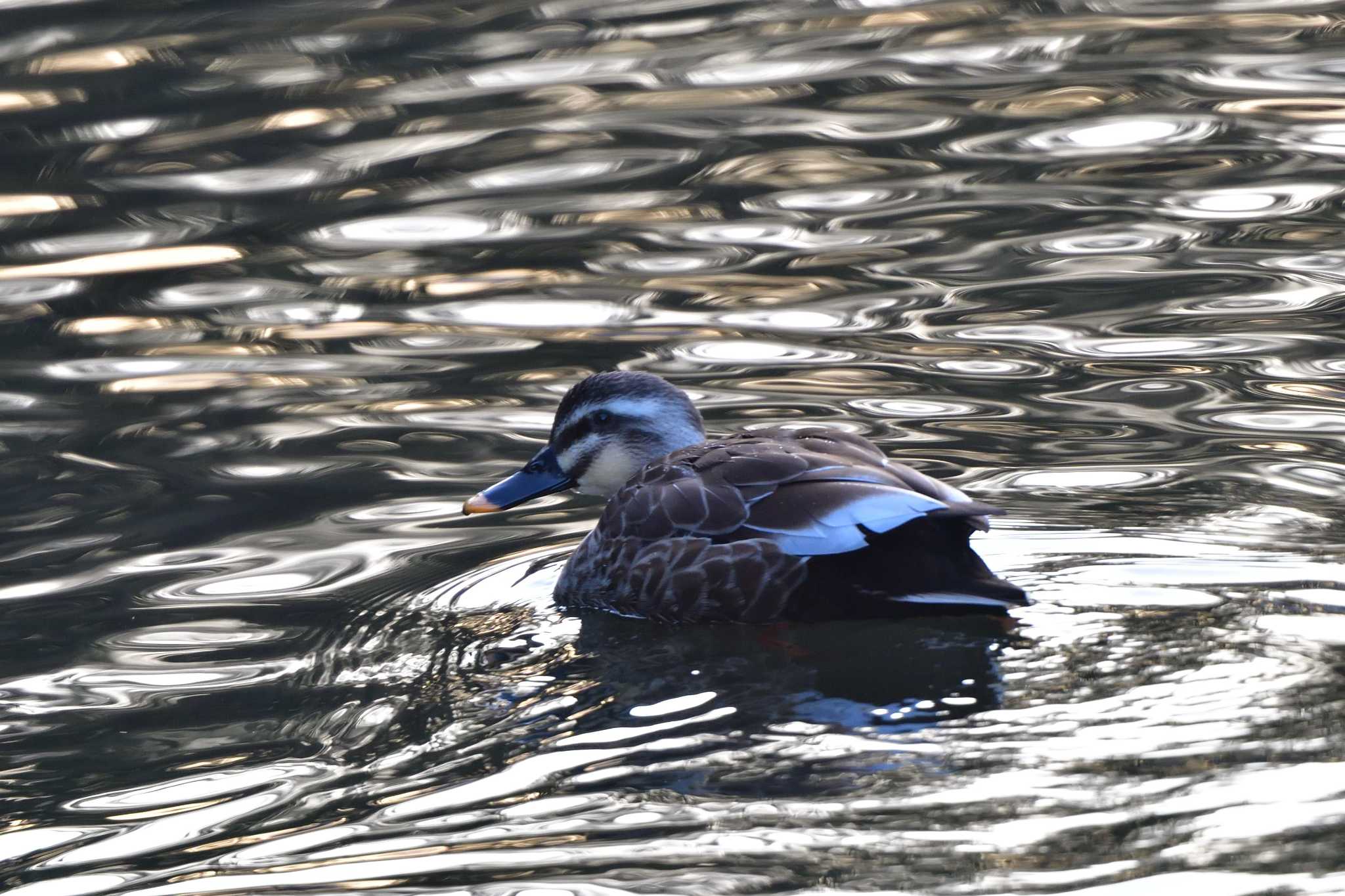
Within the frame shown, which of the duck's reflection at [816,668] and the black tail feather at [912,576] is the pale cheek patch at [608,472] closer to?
the duck's reflection at [816,668]

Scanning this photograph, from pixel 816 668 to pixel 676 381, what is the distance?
11.2 ft

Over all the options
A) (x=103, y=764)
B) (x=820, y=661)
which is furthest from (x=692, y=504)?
(x=103, y=764)

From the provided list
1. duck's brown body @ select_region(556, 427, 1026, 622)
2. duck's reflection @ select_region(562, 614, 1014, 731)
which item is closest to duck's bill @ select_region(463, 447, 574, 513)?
duck's brown body @ select_region(556, 427, 1026, 622)

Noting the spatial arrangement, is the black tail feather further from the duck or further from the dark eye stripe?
the dark eye stripe

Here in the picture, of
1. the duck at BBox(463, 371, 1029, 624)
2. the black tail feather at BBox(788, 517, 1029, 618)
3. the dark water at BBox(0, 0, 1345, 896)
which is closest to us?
the dark water at BBox(0, 0, 1345, 896)

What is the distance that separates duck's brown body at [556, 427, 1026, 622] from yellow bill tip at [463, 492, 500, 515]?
612mm

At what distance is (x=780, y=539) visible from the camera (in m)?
6.51

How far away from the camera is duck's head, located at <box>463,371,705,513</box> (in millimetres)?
7770

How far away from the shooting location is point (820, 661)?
20.8 ft

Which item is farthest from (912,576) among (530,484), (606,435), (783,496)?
(530,484)

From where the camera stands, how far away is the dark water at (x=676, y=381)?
5.11m

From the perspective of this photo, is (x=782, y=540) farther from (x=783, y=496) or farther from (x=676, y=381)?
(x=676, y=381)

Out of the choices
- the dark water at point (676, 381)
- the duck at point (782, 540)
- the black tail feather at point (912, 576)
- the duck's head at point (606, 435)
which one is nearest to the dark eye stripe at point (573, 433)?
the duck's head at point (606, 435)

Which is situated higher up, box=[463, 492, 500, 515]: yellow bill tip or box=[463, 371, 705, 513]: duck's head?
box=[463, 371, 705, 513]: duck's head
